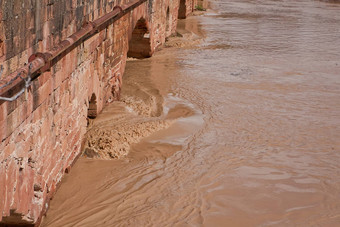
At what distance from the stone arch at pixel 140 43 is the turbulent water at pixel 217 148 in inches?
12.0

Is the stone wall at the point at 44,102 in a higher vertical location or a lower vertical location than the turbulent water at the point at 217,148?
higher

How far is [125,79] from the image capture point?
37.0 feet

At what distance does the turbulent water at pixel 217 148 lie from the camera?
5.77 meters

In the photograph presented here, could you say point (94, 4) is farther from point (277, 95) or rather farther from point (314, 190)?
point (277, 95)

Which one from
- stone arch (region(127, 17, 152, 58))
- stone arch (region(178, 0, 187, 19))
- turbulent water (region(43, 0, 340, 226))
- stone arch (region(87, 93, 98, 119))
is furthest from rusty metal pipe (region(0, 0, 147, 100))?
stone arch (region(178, 0, 187, 19))

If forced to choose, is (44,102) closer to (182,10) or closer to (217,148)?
(217,148)

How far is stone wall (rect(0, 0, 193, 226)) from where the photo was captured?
4293mm

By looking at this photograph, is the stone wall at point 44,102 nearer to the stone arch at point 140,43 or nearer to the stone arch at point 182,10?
the stone arch at point 140,43

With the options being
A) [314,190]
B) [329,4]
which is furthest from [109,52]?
[329,4]

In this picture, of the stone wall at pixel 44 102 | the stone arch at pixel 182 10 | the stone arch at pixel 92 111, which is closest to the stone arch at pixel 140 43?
the stone wall at pixel 44 102

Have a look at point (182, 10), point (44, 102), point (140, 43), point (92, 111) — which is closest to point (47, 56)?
point (44, 102)

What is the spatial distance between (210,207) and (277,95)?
5.02 meters

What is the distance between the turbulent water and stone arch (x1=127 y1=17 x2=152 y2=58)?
0.31m

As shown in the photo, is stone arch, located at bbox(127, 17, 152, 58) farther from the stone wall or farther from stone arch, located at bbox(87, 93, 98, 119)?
stone arch, located at bbox(87, 93, 98, 119)
